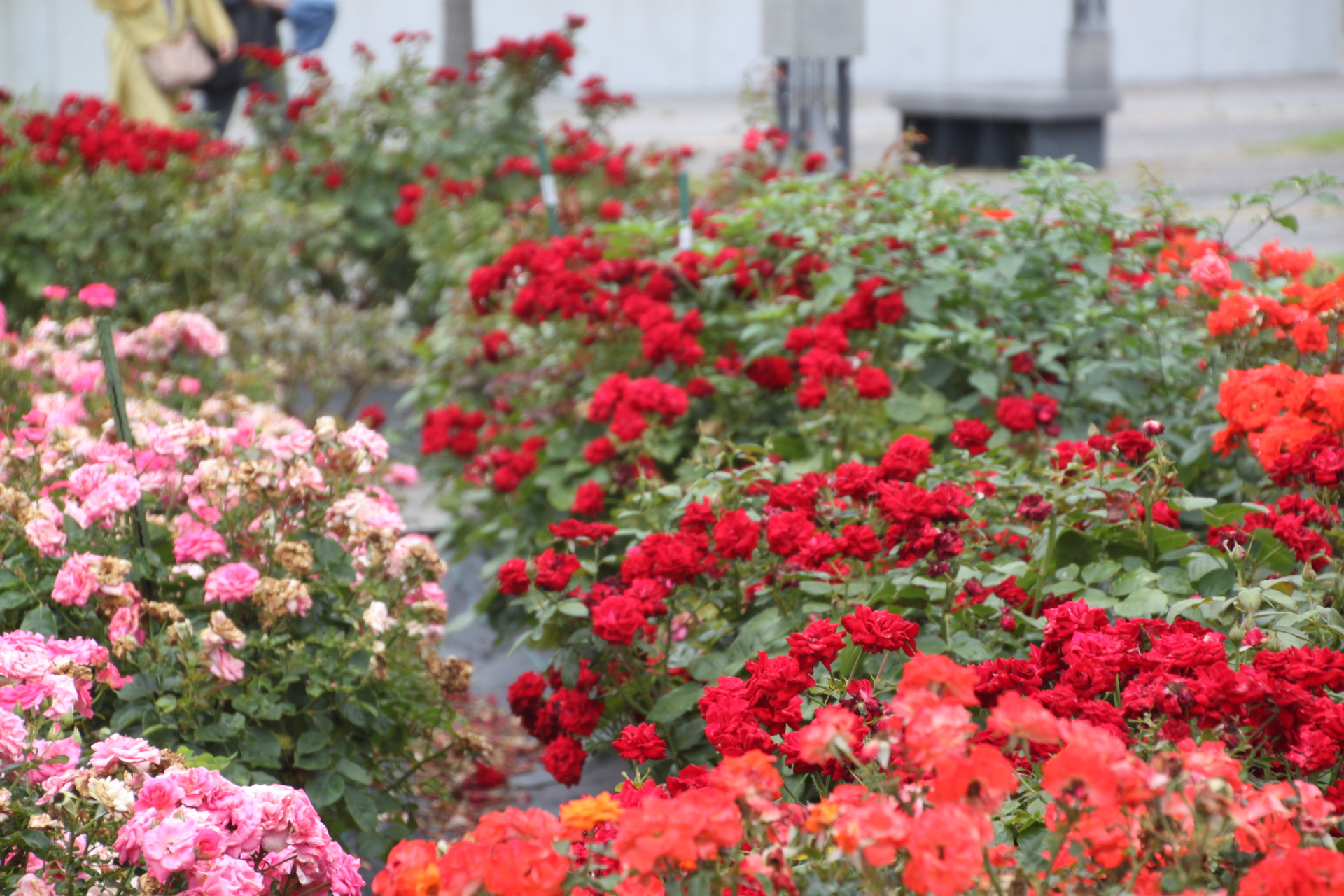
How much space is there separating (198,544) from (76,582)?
7.8 inches

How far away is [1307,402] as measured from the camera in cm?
194

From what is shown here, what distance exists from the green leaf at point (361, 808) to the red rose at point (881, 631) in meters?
0.99

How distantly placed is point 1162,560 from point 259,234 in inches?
147

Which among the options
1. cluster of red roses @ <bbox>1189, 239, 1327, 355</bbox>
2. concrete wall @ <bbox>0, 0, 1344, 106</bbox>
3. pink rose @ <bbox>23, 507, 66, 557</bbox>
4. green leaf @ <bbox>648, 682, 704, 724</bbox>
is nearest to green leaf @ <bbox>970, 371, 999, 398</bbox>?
cluster of red roses @ <bbox>1189, 239, 1327, 355</bbox>

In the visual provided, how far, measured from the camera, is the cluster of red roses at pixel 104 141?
490cm

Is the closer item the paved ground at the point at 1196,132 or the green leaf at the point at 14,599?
the green leaf at the point at 14,599

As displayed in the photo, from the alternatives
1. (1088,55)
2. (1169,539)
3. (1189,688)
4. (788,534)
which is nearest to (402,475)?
(788,534)

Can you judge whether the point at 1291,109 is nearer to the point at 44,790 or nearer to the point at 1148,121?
the point at 1148,121

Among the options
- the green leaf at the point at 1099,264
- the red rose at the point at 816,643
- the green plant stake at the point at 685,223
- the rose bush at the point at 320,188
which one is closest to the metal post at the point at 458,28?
the rose bush at the point at 320,188

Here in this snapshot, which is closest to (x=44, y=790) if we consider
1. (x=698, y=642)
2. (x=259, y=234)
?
(x=698, y=642)

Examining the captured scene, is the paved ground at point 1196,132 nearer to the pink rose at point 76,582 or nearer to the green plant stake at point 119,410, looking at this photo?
the green plant stake at point 119,410

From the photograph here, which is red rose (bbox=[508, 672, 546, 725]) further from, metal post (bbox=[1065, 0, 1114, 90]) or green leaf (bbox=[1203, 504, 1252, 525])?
metal post (bbox=[1065, 0, 1114, 90])

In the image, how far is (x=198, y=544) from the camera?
2.09 metres

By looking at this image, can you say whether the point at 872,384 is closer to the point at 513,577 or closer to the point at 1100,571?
the point at 1100,571
